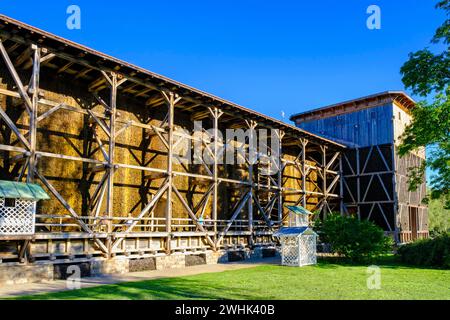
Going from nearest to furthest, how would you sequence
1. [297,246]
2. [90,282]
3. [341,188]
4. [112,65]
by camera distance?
1. [90,282]
2. [112,65]
3. [297,246]
4. [341,188]

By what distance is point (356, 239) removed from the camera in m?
17.8

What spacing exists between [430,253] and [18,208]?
16.1 m

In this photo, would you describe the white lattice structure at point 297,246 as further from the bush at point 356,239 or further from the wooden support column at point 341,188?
the wooden support column at point 341,188

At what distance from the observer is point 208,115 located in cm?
2108

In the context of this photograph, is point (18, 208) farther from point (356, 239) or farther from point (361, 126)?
point (361, 126)

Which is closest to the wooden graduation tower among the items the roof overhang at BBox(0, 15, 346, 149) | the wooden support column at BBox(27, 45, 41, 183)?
the roof overhang at BBox(0, 15, 346, 149)

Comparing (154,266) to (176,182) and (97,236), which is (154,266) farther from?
(176,182)

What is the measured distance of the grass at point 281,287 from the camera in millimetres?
9523

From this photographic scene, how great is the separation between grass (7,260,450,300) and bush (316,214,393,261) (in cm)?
275

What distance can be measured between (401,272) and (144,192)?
1113 cm

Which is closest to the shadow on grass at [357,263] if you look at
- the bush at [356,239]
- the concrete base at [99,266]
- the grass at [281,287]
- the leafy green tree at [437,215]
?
the bush at [356,239]

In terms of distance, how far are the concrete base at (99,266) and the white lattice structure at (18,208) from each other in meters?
1.03

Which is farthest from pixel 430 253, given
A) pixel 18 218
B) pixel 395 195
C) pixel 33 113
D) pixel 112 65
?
pixel 33 113
